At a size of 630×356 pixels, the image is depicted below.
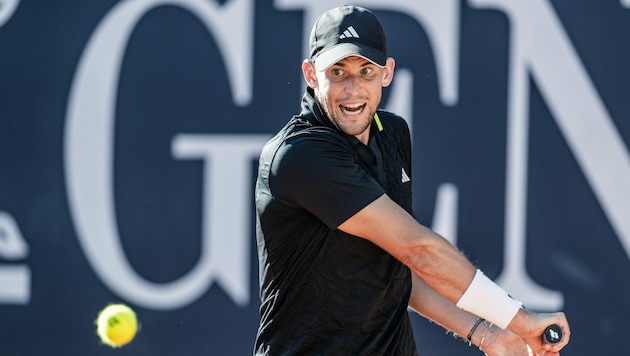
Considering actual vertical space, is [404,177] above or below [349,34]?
below

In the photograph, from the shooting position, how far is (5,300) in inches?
164

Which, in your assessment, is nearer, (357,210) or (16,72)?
(357,210)

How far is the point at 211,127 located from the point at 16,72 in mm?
880

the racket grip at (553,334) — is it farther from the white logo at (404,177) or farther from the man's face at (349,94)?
the man's face at (349,94)

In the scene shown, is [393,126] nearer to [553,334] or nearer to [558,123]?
[553,334]

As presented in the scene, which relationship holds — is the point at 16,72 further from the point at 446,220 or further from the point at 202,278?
the point at 446,220

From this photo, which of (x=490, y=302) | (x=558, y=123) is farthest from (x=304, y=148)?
(x=558, y=123)

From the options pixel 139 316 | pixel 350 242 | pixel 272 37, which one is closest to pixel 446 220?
pixel 272 37

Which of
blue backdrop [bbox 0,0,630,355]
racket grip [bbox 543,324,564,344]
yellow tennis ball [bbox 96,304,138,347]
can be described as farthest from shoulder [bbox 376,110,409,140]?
yellow tennis ball [bbox 96,304,138,347]

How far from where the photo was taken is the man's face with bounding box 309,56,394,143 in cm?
253

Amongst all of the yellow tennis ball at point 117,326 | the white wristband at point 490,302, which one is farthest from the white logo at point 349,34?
the yellow tennis ball at point 117,326

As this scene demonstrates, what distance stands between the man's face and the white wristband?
1.60 feet

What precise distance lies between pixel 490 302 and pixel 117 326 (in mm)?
1967

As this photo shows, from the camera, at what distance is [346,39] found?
99.2 inches
